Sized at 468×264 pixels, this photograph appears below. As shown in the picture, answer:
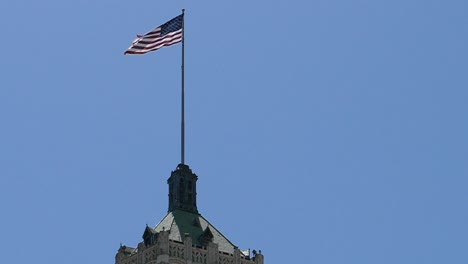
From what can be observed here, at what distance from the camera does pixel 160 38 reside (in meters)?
152

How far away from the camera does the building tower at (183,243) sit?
142m

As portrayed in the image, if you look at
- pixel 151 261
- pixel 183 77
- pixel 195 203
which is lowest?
pixel 151 261

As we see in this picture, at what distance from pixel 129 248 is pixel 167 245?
7037mm

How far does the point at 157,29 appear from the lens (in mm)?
152750

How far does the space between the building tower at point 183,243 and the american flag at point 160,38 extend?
42.5 ft

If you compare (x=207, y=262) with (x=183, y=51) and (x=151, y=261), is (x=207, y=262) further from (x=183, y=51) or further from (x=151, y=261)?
(x=183, y=51)

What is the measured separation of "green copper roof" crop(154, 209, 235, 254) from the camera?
5719 inches

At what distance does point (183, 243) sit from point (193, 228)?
16.9 ft

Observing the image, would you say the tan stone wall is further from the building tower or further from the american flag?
the american flag

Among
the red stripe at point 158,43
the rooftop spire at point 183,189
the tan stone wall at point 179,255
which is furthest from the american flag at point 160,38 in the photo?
the tan stone wall at point 179,255

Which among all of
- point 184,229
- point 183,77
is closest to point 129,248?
point 184,229

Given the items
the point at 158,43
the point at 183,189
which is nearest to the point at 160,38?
the point at 158,43

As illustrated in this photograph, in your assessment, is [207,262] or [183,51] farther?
[183,51]

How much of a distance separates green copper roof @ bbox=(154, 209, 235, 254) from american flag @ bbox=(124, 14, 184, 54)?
49.3 feet
